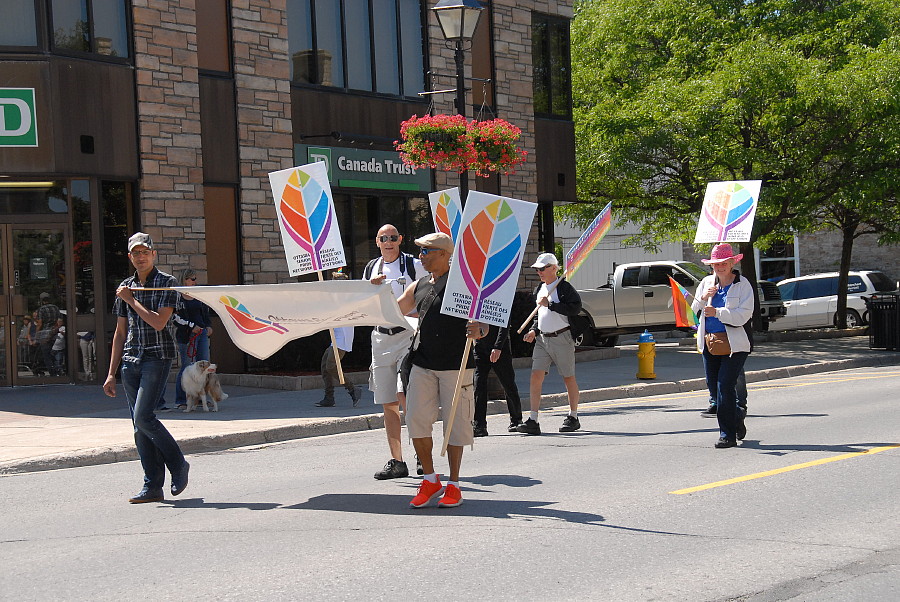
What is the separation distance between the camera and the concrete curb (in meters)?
10.1

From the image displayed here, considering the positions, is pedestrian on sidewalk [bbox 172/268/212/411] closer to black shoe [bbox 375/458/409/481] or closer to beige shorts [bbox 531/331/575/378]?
beige shorts [bbox 531/331/575/378]

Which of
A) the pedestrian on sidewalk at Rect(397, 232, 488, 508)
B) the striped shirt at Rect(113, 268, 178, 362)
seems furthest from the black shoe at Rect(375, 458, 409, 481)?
the striped shirt at Rect(113, 268, 178, 362)

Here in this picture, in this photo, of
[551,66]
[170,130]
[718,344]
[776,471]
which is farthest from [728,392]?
[551,66]

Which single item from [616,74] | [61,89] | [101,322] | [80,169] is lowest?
[101,322]

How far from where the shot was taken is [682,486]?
808cm

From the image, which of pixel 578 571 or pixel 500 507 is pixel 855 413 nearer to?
pixel 500 507

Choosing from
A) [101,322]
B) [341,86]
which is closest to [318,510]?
[101,322]

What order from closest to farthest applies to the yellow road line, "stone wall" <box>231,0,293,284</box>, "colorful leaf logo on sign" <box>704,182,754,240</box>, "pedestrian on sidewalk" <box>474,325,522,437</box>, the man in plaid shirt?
the man in plaid shirt < the yellow road line < "pedestrian on sidewalk" <box>474,325,522,437</box> < "colorful leaf logo on sign" <box>704,182,754,240</box> < "stone wall" <box>231,0,293,284</box>

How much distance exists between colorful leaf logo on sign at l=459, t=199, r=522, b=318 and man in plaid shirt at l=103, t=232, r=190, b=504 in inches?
88.0

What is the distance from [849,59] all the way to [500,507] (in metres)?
19.8

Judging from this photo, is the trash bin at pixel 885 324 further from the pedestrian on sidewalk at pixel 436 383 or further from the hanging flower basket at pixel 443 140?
the pedestrian on sidewalk at pixel 436 383

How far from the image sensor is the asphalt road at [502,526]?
5547mm

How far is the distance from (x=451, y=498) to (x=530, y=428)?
12.9 ft

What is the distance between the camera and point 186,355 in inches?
572
